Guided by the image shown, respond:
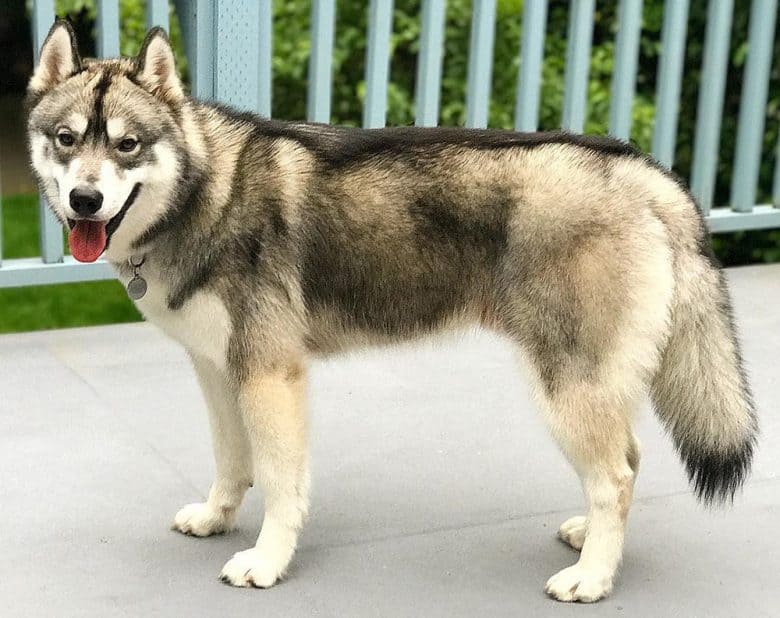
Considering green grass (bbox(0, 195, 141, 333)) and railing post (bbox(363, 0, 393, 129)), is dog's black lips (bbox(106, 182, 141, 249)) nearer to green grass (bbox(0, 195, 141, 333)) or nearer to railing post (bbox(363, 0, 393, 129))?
railing post (bbox(363, 0, 393, 129))

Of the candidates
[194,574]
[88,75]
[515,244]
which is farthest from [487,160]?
[194,574]

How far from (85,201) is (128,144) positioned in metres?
0.20

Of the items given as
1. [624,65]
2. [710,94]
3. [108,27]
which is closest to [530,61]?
[624,65]

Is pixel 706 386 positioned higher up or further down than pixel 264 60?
further down

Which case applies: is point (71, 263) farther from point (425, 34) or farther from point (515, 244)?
point (515, 244)

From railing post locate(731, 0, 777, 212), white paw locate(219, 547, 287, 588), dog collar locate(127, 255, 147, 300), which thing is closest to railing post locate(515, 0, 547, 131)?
railing post locate(731, 0, 777, 212)

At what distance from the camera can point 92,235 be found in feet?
10.4

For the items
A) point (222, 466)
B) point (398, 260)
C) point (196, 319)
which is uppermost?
point (398, 260)

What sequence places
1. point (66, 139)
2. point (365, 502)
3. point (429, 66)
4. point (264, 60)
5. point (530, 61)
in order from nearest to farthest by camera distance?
point (66, 139) → point (365, 502) → point (264, 60) → point (429, 66) → point (530, 61)

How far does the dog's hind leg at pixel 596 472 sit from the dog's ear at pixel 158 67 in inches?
46.8

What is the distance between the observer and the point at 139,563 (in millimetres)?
3428

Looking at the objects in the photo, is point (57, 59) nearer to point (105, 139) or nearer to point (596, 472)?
point (105, 139)

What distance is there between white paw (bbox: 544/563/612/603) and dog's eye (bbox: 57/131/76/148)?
5.14 ft

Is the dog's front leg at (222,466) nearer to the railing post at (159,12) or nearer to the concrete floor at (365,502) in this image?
the concrete floor at (365,502)
